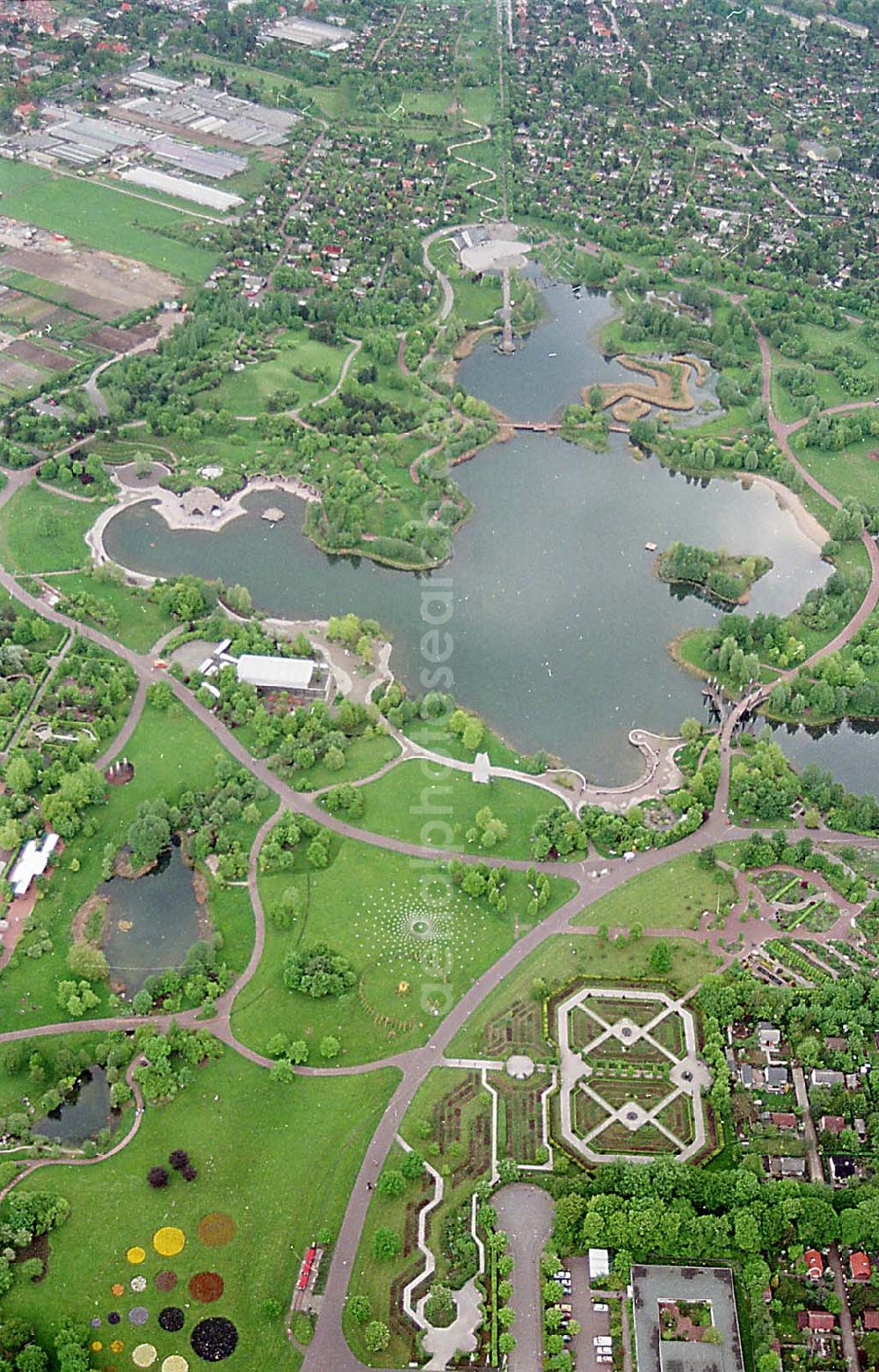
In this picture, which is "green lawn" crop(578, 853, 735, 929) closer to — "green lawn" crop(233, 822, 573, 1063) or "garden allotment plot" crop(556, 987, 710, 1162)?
"green lawn" crop(233, 822, 573, 1063)

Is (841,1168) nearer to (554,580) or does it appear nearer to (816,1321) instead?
(816,1321)

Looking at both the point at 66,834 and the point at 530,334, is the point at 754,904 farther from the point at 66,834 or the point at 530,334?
the point at 530,334

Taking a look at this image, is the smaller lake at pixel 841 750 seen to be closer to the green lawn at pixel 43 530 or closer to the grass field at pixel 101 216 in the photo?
the green lawn at pixel 43 530

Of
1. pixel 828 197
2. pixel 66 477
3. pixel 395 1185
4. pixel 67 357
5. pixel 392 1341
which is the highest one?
pixel 828 197

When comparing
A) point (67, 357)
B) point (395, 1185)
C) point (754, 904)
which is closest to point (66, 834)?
point (395, 1185)

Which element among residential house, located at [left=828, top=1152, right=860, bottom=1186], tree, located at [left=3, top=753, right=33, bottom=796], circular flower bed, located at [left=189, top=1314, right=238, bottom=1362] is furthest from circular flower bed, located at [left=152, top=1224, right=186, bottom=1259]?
residential house, located at [left=828, top=1152, right=860, bottom=1186]

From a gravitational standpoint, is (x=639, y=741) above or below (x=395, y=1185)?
above

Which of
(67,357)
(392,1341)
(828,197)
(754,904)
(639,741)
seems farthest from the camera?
(828,197)

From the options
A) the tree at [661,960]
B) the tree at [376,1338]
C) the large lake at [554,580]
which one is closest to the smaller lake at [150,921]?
the tree at [376,1338]
